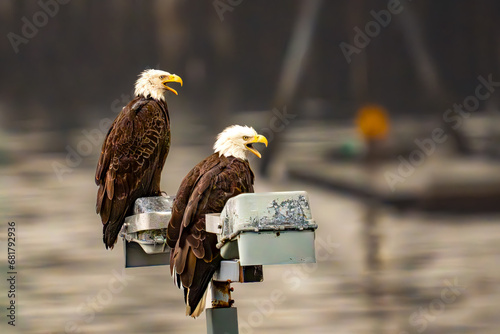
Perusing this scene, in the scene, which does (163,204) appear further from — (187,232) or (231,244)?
(231,244)

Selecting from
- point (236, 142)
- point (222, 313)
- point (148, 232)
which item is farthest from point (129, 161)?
point (222, 313)

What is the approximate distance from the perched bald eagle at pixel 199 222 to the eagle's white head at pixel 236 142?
12 cm

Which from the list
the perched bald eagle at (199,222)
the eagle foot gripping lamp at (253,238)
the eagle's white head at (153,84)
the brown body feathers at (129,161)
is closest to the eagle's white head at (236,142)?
the perched bald eagle at (199,222)

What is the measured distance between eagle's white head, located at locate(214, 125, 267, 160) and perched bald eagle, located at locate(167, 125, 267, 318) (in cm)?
12

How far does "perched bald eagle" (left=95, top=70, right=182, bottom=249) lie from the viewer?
5434 millimetres

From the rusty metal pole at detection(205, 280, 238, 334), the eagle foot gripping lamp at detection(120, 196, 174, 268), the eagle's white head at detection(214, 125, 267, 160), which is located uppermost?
the eagle's white head at detection(214, 125, 267, 160)

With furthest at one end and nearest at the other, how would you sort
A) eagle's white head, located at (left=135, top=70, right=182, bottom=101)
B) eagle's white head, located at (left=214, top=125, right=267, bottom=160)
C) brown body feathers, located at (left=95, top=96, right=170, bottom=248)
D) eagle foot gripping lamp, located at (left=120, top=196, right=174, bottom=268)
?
eagle's white head, located at (left=135, top=70, right=182, bottom=101) < brown body feathers, located at (left=95, top=96, right=170, bottom=248) < eagle foot gripping lamp, located at (left=120, top=196, right=174, bottom=268) < eagle's white head, located at (left=214, top=125, right=267, bottom=160)

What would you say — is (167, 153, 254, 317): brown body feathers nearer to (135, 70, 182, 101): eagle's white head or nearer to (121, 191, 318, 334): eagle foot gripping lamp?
(121, 191, 318, 334): eagle foot gripping lamp

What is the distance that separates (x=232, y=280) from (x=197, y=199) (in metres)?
0.47

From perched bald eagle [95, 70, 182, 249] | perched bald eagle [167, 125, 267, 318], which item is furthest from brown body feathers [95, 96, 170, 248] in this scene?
perched bald eagle [167, 125, 267, 318]

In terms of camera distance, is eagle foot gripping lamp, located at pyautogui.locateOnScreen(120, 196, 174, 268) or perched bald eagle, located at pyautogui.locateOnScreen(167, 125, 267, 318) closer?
perched bald eagle, located at pyautogui.locateOnScreen(167, 125, 267, 318)

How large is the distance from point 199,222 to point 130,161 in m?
1.22

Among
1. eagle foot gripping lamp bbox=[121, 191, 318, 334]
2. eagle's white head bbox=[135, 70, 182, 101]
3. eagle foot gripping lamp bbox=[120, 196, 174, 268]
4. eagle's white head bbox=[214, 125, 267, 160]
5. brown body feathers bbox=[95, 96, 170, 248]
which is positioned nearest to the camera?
eagle foot gripping lamp bbox=[121, 191, 318, 334]

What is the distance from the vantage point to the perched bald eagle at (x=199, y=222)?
14.4 ft
